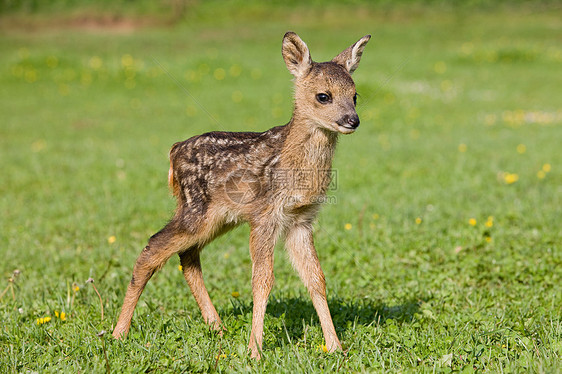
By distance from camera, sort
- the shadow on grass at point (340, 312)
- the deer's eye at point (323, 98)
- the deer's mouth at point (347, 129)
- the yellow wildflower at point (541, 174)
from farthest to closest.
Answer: the yellow wildflower at point (541, 174) < the shadow on grass at point (340, 312) < the deer's eye at point (323, 98) < the deer's mouth at point (347, 129)

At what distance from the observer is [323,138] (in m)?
4.62

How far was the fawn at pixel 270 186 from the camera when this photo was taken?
4.52 metres

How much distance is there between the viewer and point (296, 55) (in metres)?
4.75

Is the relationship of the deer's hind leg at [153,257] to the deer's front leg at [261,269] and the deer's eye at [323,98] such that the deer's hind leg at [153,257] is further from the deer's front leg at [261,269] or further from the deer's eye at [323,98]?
the deer's eye at [323,98]

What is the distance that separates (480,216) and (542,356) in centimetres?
380

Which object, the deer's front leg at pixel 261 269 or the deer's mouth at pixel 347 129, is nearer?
the deer's mouth at pixel 347 129

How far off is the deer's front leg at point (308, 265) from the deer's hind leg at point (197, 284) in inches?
31.8

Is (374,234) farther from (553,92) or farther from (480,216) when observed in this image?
(553,92)

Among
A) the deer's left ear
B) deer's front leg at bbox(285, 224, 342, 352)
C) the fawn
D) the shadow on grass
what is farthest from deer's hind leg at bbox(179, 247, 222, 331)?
the deer's left ear

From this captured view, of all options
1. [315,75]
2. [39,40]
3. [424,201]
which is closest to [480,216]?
[424,201]

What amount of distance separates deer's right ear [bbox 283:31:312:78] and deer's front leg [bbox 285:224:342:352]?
127 cm

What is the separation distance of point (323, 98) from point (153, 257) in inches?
72.4

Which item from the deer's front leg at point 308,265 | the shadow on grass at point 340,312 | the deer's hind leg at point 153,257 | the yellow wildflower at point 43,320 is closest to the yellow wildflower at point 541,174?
the shadow on grass at point 340,312

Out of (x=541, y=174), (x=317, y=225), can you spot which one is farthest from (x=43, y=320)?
(x=541, y=174)
